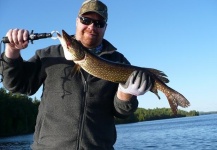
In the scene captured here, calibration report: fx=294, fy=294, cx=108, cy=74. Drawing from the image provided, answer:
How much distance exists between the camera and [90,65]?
126 inches

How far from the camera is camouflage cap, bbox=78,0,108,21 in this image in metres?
3.30

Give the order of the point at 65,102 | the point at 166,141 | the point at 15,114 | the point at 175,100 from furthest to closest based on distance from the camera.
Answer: the point at 15,114 → the point at 166,141 → the point at 175,100 → the point at 65,102

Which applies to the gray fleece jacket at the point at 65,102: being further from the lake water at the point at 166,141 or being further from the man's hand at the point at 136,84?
the lake water at the point at 166,141

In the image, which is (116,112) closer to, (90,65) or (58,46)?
(90,65)

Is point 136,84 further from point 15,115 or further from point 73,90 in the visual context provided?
point 15,115

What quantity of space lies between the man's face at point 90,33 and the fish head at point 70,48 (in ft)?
0.69

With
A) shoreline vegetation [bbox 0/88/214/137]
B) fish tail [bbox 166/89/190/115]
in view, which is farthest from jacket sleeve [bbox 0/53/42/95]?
shoreline vegetation [bbox 0/88/214/137]

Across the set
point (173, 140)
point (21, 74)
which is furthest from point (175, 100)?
point (173, 140)

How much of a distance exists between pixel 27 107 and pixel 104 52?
217ft

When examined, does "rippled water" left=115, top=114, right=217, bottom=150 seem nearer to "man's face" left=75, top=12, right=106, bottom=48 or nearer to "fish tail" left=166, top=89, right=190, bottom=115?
"fish tail" left=166, top=89, right=190, bottom=115

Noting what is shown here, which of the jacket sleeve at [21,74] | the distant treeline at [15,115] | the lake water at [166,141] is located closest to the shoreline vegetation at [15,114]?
the distant treeline at [15,115]

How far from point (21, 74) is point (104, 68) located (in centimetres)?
89

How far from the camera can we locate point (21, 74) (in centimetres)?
310

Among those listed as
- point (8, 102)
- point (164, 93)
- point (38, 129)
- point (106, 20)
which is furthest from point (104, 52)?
point (8, 102)
